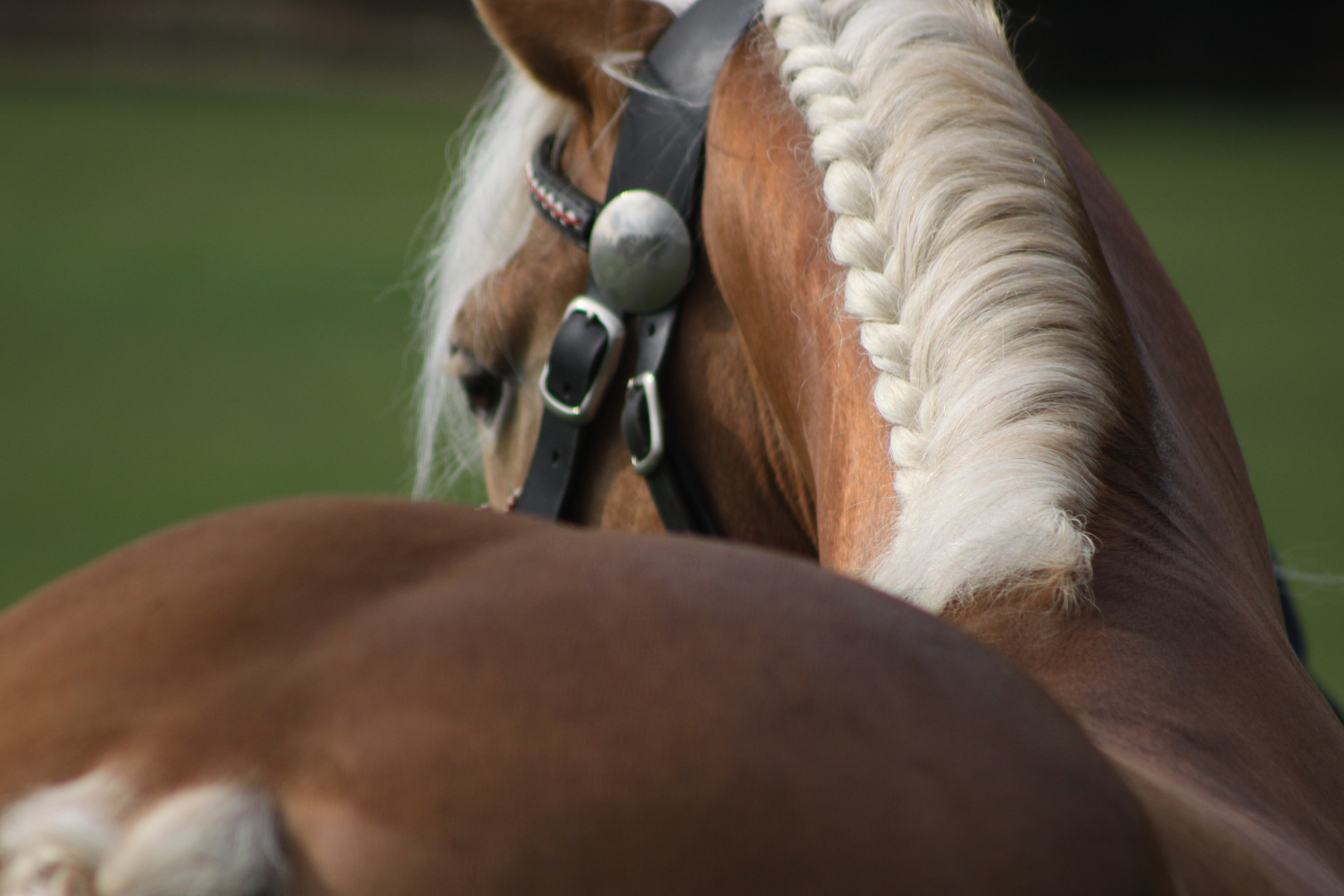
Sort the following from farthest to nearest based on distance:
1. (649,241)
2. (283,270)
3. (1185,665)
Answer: (283,270) → (649,241) → (1185,665)

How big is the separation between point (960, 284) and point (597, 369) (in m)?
0.31

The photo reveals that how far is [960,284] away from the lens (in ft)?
1.75

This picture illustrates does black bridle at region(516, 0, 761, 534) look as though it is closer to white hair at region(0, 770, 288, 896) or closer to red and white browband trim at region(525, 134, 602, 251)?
red and white browband trim at region(525, 134, 602, 251)

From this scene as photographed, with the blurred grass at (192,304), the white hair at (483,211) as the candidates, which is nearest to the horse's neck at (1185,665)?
the white hair at (483,211)

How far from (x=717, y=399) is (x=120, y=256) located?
6.81m

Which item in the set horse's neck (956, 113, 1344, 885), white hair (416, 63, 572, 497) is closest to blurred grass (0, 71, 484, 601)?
white hair (416, 63, 572, 497)

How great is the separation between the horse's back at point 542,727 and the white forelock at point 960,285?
0.48 ft

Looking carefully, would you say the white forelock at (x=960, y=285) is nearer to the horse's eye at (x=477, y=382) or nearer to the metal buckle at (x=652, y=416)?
the metal buckle at (x=652, y=416)

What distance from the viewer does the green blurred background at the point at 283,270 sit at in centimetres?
394

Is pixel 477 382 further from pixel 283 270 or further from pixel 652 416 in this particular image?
pixel 283 270

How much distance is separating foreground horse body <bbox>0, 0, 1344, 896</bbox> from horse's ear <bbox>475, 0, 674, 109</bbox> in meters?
0.09

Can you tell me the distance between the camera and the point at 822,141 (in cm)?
63

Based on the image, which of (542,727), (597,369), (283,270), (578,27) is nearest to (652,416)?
(597,369)

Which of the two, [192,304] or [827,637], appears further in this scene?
[192,304]
